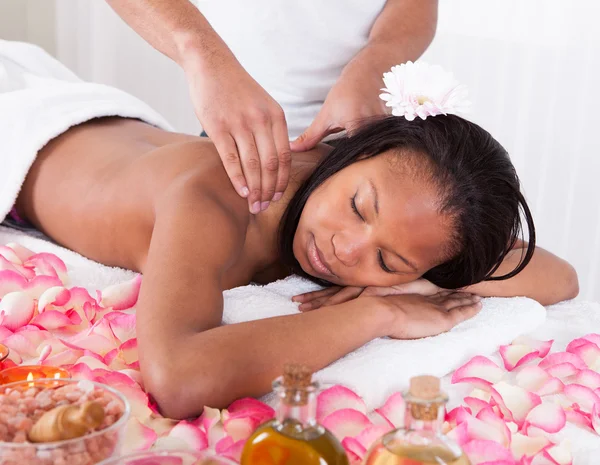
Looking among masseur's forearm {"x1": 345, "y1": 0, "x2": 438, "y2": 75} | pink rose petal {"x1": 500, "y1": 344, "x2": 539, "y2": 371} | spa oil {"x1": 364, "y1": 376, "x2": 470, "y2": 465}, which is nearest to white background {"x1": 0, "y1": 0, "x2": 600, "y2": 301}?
masseur's forearm {"x1": 345, "y1": 0, "x2": 438, "y2": 75}

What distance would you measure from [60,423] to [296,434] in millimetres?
233

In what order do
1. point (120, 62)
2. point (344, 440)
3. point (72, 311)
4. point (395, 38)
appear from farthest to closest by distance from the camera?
point (120, 62) < point (395, 38) < point (72, 311) < point (344, 440)

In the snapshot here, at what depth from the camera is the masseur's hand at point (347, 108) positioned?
167cm

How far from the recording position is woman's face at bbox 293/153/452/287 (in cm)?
144

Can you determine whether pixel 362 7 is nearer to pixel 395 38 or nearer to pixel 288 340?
pixel 395 38

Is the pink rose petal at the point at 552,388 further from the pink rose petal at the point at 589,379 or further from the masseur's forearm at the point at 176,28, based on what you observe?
the masseur's forearm at the point at 176,28

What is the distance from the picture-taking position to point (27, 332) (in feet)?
4.17

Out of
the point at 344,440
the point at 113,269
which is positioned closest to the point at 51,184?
the point at 113,269

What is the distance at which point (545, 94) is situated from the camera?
2.99 m

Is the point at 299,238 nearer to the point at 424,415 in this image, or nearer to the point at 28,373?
the point at 28,373

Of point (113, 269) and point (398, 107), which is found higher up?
point (398, 107)

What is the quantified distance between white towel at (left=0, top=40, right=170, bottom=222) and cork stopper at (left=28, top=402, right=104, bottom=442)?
3.80 feet

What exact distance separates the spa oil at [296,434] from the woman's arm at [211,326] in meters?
0.37

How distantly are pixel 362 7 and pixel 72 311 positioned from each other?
4.16 ft
